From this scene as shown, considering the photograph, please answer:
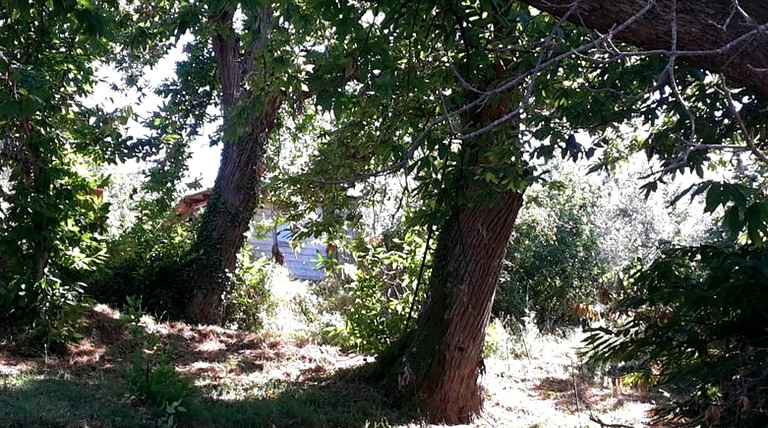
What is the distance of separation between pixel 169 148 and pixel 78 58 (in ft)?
12.9

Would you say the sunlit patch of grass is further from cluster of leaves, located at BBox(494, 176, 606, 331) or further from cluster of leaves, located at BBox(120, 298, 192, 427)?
cluster of leaves, located at BBox(494, 176, 606, 331)

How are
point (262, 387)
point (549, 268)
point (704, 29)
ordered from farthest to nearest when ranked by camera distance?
point (549, 268)
point (262, 387)
point (704, 29)

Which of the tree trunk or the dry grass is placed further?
the tree trunk

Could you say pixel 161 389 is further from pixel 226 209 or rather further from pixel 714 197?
pixel 226 209

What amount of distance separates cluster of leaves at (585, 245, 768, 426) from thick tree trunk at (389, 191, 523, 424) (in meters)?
2.22

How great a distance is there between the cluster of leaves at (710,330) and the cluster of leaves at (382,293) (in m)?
4.04

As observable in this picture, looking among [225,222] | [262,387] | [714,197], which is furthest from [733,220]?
[225,222]

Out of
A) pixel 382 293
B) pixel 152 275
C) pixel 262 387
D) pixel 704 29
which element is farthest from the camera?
pixel 152 275

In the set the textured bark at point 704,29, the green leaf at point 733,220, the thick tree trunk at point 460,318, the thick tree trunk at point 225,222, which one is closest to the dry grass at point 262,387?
the thick tree trunk at point 460,318

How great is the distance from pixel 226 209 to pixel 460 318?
5.57 m

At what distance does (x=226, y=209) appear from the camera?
1153 cm

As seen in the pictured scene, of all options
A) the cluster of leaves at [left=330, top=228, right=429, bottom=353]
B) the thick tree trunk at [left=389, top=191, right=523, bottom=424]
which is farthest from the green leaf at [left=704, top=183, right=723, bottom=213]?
the cluster of leaves at [left=330, top=228, right=429, bottom=353]

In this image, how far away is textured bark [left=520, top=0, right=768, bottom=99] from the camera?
3805mm

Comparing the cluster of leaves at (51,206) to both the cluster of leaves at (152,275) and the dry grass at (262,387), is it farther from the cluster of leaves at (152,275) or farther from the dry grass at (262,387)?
the cluster of leaves at (152,275)
